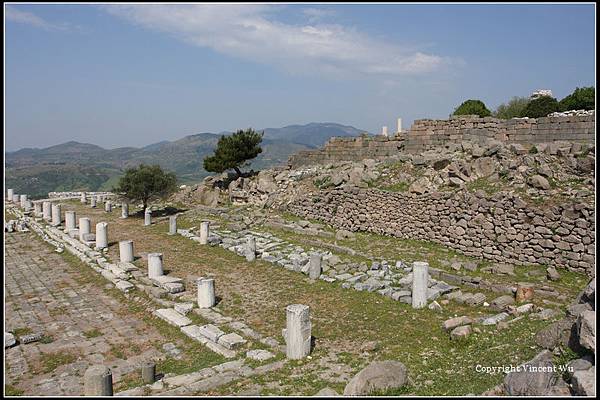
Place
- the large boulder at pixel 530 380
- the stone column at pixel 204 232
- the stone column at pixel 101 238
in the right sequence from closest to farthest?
the large boulder at pixel 530 380 → the stone column at pixel 101 238 → the stone column at pixel 204 232

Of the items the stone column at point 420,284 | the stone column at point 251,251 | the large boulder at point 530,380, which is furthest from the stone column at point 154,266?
the large boulder at point 530,380

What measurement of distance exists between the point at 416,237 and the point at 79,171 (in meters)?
119

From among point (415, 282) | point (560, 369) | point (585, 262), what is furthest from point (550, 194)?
point (560, 369)

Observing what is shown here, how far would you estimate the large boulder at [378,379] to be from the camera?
18.9 feet

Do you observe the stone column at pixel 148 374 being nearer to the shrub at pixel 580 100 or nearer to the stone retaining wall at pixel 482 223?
the stone retaining wall at pixel 482 223

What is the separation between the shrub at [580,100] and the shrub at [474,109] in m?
4.43

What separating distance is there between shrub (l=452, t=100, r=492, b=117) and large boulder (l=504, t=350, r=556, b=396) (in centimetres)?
2664

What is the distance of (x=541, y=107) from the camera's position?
26172 mm

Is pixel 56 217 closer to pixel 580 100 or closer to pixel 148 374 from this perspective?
pixel 148 374

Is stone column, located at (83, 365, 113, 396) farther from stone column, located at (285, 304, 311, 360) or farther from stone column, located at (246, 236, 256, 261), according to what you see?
stone column, located at (246, 236, 256, 261)

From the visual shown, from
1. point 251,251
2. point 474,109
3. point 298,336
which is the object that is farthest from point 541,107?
point 298,336

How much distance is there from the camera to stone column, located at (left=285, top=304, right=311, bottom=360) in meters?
7.68

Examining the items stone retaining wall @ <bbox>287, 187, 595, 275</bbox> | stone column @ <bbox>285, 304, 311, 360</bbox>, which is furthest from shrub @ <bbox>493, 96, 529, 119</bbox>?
stone column @ <bbox>285, 304, 311, 360</bbox>

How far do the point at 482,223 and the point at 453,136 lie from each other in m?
8.87
